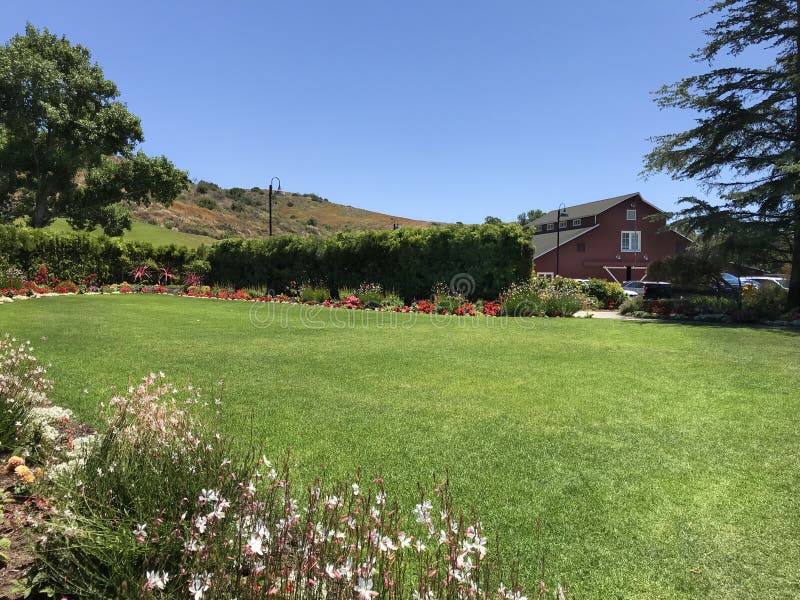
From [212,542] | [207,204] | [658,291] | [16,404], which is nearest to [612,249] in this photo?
[658,291]

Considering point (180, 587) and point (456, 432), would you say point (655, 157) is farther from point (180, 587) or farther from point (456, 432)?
point (180, 587)

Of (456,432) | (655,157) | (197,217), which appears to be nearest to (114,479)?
(456,432)

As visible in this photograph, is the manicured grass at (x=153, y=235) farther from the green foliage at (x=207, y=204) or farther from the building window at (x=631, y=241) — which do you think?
the building window at (x=631, y=241)

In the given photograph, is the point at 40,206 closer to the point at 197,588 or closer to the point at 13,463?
the point at 13,463

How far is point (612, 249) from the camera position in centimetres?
3884

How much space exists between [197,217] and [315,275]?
4484 centimetres

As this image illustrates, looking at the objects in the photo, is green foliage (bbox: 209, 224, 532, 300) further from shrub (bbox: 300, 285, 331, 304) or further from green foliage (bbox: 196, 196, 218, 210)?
green foliage (bbox: 196, 196, 218, 210)

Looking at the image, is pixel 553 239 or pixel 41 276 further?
pixel 553 239

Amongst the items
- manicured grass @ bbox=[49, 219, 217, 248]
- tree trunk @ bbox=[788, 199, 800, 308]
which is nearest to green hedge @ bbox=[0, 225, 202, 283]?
manicured grass @ bbox=[49, 219, 217, 248]

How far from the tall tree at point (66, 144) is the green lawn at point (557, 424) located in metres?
19.0

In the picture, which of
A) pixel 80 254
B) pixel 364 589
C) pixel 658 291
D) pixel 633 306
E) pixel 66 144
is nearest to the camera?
pixel 364 589

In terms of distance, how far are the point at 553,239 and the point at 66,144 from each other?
36081 millimetres

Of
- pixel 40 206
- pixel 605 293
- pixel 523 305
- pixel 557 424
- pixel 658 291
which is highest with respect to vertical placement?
pixel 40 206

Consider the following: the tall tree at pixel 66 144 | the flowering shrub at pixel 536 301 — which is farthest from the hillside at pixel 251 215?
the flowering shrub at pixel 536 301
